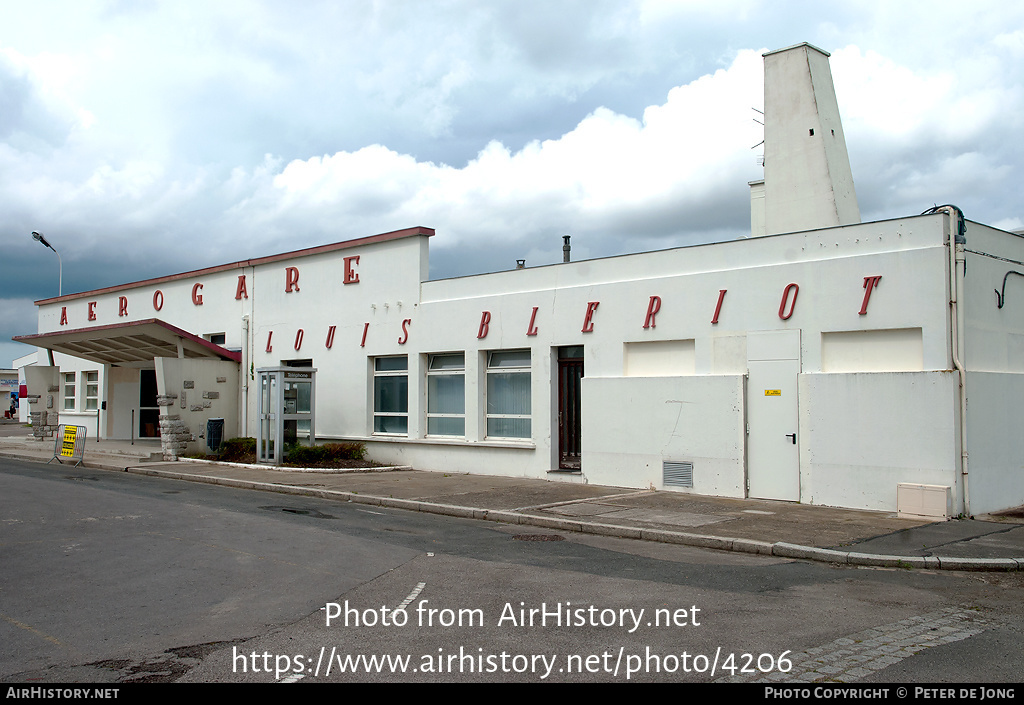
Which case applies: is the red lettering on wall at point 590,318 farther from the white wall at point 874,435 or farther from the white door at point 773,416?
the white wall at point 874,435

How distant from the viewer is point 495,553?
9.96 m

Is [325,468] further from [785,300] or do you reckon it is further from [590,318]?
[785,300]

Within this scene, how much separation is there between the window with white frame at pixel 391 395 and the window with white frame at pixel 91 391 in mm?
16651

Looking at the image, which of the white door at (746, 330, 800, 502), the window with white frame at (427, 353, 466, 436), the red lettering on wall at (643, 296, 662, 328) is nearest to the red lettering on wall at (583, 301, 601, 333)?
the red lettering on wall at (643, 296, 662, 328)

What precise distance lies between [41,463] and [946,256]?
23.3 m

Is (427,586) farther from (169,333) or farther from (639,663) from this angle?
(169,333)

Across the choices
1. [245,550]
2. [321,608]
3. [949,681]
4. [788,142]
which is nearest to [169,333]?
[245,550]

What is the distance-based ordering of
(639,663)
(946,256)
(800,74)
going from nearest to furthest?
(639,663)
(946,256)
(800,74)

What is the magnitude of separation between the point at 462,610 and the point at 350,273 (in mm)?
17344

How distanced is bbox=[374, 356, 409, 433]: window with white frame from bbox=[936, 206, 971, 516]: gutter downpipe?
1309 centimetres

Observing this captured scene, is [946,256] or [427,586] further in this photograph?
[946,256]

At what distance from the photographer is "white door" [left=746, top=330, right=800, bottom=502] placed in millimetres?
14547

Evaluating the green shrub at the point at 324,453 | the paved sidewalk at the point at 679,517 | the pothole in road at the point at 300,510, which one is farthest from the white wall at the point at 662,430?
the green shrub at the point at 324,453

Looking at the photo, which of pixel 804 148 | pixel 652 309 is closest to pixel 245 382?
pixel 652 309
